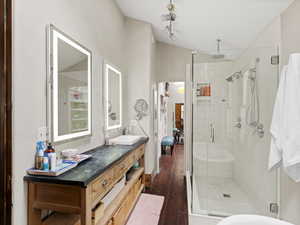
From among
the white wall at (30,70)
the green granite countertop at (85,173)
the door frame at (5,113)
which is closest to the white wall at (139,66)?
the white wall at (30,70)

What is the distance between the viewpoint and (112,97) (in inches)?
105

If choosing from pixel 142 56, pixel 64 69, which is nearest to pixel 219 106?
pixel 142 56

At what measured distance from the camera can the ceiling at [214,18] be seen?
209 centimetres

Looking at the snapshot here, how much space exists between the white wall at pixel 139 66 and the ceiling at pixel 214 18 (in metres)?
0.21

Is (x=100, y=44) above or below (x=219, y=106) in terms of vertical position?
above

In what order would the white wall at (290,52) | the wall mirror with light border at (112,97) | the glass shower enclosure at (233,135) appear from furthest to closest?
1. the wall mirror with light border at (112,97)
2. the glass shower enclosure at (233,135)
3. the white wall at (290,52)

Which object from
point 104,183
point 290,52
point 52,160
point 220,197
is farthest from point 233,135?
point 52,160

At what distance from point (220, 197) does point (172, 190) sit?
2.73 feet

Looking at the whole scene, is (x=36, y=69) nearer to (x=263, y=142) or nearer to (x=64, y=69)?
(x=64, y=69)

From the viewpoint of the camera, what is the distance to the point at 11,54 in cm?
111

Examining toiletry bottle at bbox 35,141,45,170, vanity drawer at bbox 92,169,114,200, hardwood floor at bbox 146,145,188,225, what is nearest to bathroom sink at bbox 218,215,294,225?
vanity drawer at bbox 92,169,114,200

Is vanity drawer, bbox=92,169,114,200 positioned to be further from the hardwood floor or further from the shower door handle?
the shower door handle

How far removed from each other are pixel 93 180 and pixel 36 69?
0.94 m

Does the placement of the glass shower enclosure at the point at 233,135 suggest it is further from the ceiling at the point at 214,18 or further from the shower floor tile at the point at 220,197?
the ceiling at the point at 214,18
